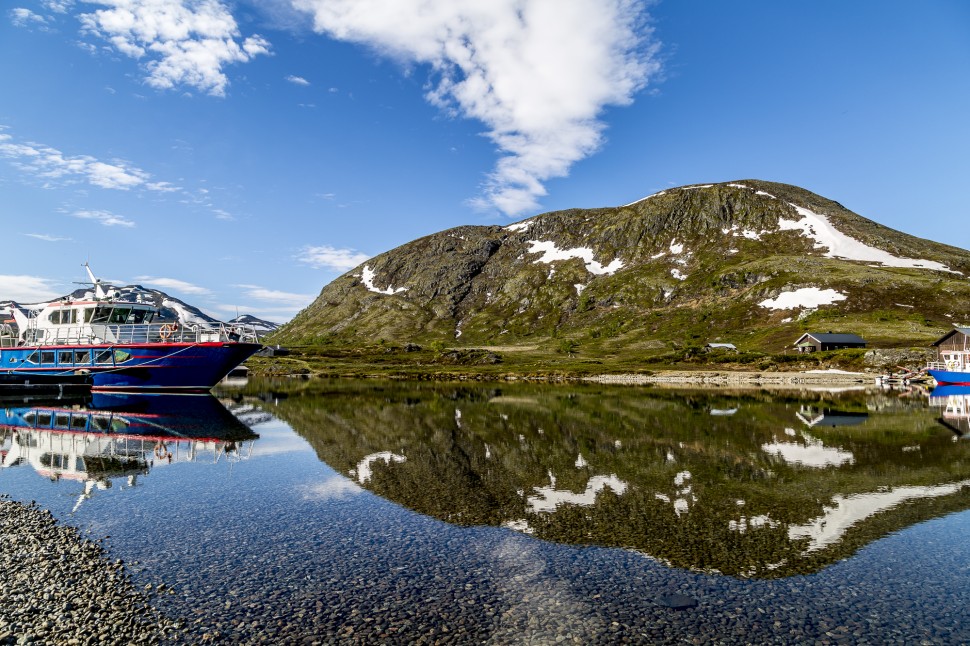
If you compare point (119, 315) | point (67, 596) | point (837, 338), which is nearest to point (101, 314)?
point (119, 315)

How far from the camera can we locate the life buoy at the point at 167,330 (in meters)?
76.7

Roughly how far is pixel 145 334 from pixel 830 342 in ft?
531

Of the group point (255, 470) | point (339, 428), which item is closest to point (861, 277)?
point (339, 428)

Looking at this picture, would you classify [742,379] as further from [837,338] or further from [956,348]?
[837,338]

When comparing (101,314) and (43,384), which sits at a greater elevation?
(101,314)

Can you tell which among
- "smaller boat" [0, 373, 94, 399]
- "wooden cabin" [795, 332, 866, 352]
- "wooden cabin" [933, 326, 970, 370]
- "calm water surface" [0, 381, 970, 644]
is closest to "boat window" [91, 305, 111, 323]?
"smaller boat" [0, 373, 94, 399]

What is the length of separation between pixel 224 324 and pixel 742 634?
3076 inches

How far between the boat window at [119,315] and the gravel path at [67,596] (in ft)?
225

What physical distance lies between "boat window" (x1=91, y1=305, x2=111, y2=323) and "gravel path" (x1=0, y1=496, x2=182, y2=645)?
229 feet

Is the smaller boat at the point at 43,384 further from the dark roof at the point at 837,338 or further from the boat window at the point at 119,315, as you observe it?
the dark roof at the point at 837,338

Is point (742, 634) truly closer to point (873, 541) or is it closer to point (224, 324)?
point (873, 541)

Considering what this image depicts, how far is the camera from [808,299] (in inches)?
7594

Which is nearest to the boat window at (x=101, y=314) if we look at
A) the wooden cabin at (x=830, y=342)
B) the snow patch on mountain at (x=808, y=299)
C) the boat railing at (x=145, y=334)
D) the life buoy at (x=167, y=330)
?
the boat railing at (x=145, y=334)

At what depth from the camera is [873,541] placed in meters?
20.4
